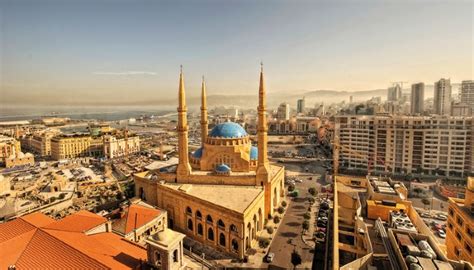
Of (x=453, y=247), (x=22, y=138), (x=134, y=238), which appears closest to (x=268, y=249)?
(x=134, y=238)

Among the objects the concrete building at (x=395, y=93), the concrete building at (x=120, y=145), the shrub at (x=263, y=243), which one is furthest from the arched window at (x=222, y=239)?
the concrete building at (x=395, y=93)

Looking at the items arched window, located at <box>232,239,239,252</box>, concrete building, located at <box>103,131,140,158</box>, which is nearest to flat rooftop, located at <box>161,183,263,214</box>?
arched window, located at <box>232,239,239,252</box>

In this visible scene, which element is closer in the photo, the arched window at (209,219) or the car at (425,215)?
the arched window at (209,219)

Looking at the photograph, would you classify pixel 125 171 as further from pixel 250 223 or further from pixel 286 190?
pixel 250 223

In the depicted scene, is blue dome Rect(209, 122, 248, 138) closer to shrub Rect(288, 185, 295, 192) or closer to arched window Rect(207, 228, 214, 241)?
arched window Rect(207, 228, 214, 241)

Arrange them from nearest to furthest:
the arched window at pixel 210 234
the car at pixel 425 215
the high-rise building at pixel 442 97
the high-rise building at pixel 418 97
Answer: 1. the arched window at pixel 210 234
2. the car at pixel 425 215
3. the high-rise building at pixel 442 97
4. the high-rise building at pixel 418 97

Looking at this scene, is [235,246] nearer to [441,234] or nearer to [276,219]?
[276,219]

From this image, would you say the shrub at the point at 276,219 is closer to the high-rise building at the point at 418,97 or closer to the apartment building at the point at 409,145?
the apartment building at the point at 409,145
